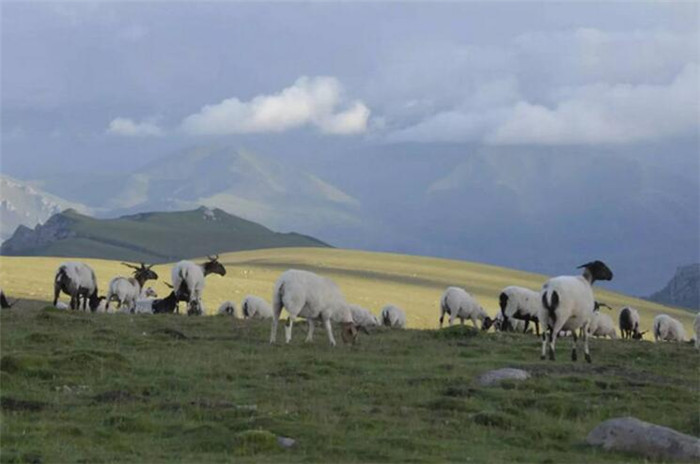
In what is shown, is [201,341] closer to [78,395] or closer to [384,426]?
[78,395]

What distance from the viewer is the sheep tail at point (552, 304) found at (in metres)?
31.5

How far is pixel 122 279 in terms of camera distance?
48750 mm

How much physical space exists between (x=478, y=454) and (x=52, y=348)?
547 inches

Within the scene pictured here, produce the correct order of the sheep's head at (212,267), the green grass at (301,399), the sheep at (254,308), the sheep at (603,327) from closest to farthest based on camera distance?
1. the green grass at (301,399)
2. the sheep's head at (212,267)
3. the sheep at (254,308)
4. the sheep at (603,327)

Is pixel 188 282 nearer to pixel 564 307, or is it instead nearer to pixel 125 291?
pixel 125 291

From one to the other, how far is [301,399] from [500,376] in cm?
572

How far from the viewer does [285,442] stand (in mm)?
19062

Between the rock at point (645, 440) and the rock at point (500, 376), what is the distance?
553 cm

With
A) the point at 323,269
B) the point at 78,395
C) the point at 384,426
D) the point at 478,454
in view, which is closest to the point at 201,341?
the point at 78,395

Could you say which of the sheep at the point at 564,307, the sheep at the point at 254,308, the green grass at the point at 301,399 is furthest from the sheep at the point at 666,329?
the sheep at the point at 564,307

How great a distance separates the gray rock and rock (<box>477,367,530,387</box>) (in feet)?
25.4

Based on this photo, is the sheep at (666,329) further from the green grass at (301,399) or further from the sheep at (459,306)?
the green grass at (301,399)

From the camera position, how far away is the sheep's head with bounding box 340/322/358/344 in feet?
109

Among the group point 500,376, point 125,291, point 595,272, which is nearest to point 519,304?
point 595,272
